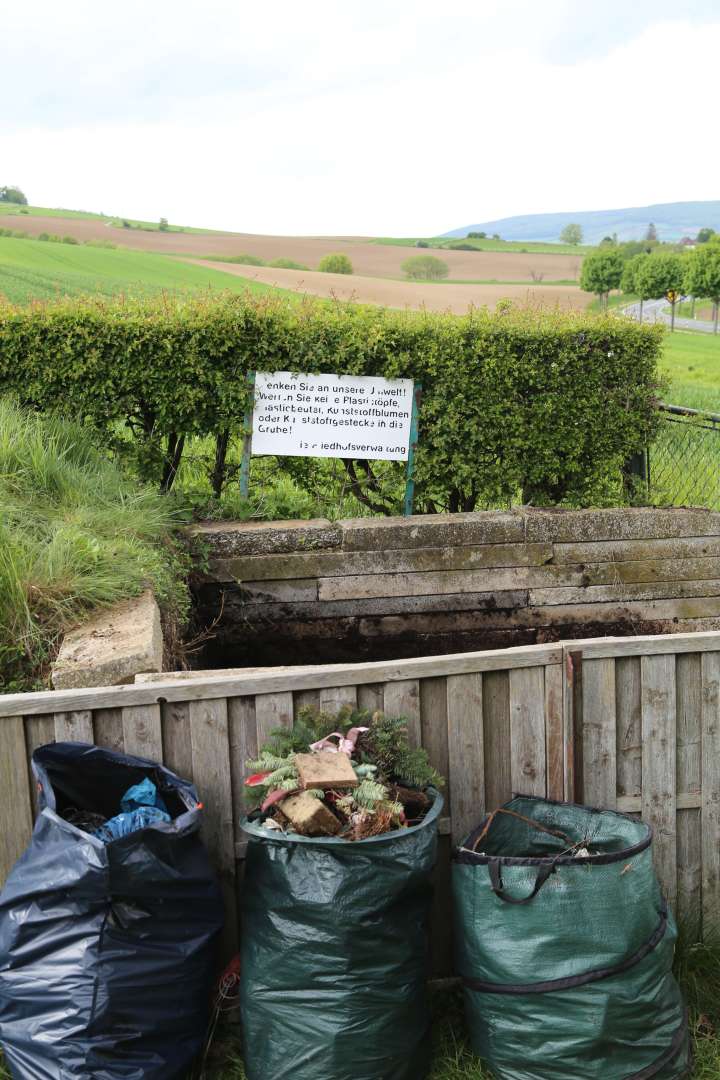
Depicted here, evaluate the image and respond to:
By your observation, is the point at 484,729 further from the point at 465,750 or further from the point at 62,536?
the point at 62,536

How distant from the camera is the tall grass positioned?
436cm

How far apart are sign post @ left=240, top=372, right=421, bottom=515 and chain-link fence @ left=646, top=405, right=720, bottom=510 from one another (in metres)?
2.05

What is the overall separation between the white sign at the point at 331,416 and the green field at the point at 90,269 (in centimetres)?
1807

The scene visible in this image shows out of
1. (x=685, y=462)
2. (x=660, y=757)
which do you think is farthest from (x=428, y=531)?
(x=660, y=757)

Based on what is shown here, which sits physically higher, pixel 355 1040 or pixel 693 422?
pixel 693 422

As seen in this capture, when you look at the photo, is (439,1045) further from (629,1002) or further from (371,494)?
(371,494)

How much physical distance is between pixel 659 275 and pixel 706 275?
316 inches

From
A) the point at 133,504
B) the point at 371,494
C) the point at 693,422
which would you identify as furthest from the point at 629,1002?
the point at 693,422

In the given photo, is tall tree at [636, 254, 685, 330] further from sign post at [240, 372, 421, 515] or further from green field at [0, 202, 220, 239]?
sign post at [240, 372, 421, 515]

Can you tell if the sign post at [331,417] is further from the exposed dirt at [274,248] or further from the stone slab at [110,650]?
the exposed dirt at [274,248]

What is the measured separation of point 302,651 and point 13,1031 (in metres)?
3.70

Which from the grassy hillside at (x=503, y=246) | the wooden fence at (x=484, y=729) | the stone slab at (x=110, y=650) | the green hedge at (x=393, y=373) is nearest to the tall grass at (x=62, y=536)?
the stone slab at (x=110, y=650)

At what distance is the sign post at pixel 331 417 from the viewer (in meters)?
7.06

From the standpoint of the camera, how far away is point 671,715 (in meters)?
3.45
